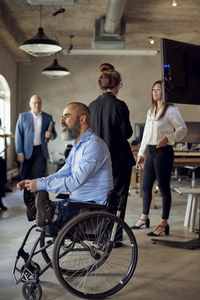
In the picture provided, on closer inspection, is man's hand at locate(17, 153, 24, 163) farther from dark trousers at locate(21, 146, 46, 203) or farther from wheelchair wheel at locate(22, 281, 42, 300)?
wheelchair wheel at locate(22, 281, 42, 300)

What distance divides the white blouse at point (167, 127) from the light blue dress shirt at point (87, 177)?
1.51 m

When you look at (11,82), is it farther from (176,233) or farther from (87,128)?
(87,128)

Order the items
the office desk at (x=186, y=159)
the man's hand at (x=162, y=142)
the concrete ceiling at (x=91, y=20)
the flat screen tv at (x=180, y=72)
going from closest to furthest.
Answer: the flat screen tv at (x=180, y=72)
the man's hand at (x=162, y=142)
the office desk at (x=186, y=159)
the concrete ceiling at (x=91, y=20)

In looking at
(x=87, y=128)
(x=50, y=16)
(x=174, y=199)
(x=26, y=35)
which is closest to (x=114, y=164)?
(x=87, y=128)

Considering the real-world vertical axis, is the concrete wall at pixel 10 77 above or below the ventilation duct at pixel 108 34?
below

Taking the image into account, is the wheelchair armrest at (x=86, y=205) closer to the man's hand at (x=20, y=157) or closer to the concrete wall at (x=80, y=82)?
the man's hand at (x=20, y=157)

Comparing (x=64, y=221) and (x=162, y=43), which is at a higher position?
(x=162, y=43)

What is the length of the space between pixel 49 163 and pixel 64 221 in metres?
8.09

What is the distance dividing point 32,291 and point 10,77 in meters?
8.14

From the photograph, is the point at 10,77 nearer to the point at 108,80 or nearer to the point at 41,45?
the point at 41,45

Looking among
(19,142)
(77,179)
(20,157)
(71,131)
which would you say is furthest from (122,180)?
(19,142)

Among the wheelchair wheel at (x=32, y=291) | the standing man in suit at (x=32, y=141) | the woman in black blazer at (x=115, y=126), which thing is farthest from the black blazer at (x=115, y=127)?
the standing man in suit at (x=32, y=141)

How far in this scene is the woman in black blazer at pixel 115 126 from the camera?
364 centimetres

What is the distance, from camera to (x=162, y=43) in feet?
8.96
